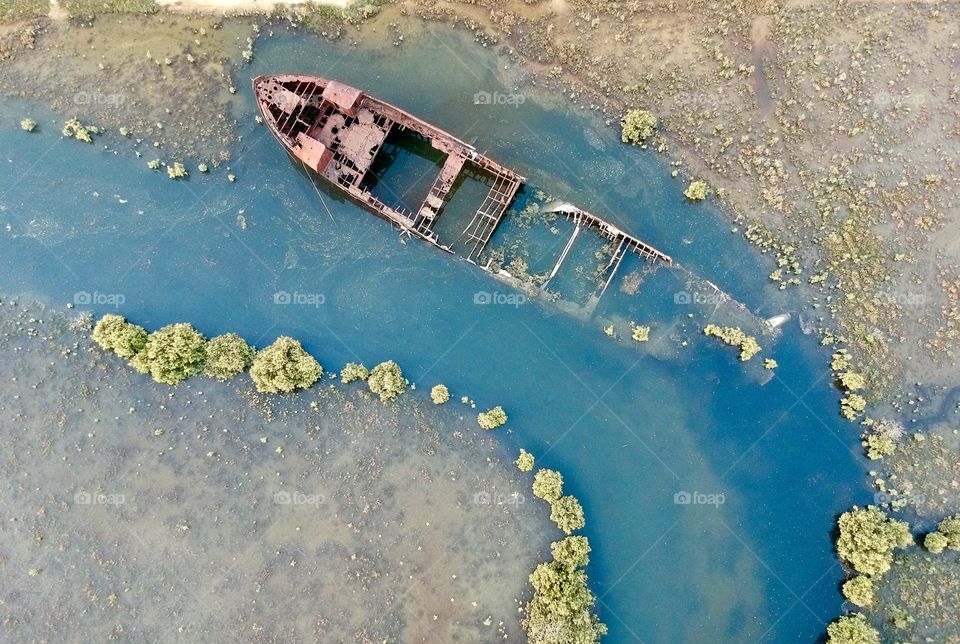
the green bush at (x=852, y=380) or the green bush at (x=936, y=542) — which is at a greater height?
the green bush at (x=852, y=380)

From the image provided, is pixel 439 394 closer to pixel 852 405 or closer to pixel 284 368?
pixel 284 368

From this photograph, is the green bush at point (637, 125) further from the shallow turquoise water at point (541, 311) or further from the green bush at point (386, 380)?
the green bush at point (386, 380)

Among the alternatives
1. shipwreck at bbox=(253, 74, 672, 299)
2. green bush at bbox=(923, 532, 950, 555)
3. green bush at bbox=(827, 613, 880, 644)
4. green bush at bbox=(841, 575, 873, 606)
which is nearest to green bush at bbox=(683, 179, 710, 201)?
shipwreck at bbox=(253, 74, 672, 299)

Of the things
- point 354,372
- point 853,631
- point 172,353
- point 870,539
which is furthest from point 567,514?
point 172,353

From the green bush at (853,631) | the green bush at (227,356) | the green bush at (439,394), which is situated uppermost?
the green bush at (853,631)

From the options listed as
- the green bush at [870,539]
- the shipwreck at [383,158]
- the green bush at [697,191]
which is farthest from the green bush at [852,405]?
the green bush at [697,191]
